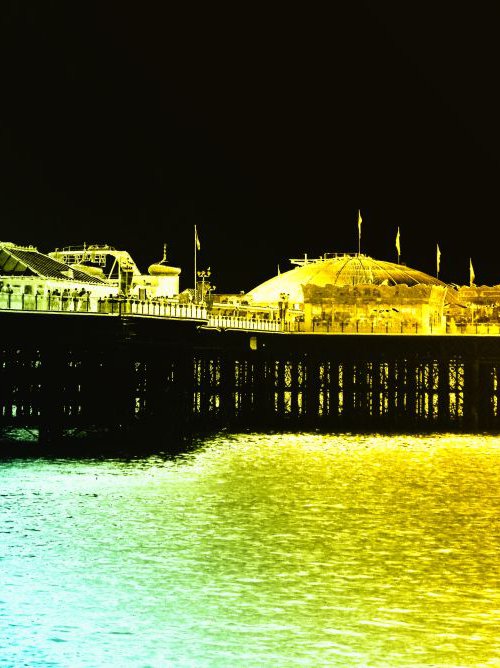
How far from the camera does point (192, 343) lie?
1730 inches

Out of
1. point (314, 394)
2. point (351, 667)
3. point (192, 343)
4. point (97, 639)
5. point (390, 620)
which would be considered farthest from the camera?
point (314, 394)

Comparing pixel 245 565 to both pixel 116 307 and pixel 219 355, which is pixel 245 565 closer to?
pixel 116 307

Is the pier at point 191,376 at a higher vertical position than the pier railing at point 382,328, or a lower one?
lower

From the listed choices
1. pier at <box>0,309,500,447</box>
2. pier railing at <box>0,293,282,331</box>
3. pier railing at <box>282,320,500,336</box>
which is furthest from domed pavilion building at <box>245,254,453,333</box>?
pier railing at <box>0,293,282,331</box>

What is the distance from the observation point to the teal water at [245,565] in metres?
16.6

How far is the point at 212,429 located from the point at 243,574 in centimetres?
2792

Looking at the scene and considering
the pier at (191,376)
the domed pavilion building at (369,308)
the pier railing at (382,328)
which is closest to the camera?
the pier at (191,376)

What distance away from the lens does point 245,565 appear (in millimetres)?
21641

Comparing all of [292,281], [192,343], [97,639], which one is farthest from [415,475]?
[292,281]

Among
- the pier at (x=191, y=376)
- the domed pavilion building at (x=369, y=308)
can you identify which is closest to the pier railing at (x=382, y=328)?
the domed pavilion building at (x=369, y=308)

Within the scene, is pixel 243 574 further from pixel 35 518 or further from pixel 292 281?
pixel 292 281

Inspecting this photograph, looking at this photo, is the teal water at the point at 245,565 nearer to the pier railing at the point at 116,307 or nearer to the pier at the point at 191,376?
the pier at the point at 191,376

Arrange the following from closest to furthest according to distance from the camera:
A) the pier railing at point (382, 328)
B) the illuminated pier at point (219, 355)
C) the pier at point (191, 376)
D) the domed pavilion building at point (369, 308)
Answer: the pier at point (191, 376) < the illuminated pier at point (219, 355) < the pier railing at point (382, 328) < the domed pavilion building at point (369, 308)

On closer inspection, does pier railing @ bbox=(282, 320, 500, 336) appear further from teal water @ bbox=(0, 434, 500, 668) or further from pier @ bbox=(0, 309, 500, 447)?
teal water @ bbox=(0, 434, 500, 668)
